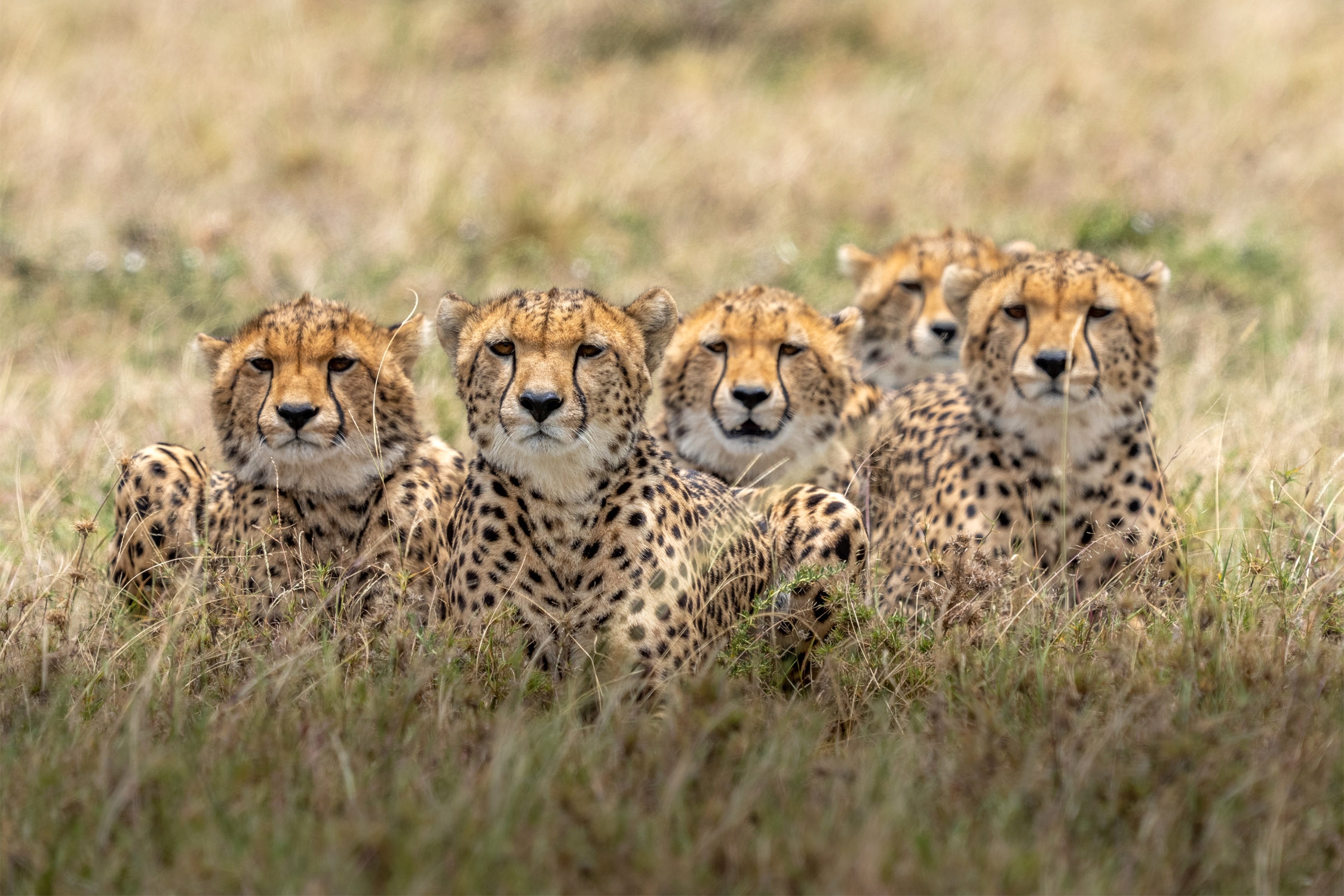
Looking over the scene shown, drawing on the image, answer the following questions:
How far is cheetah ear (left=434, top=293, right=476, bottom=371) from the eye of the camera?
3570mm

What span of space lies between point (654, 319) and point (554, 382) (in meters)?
0.43

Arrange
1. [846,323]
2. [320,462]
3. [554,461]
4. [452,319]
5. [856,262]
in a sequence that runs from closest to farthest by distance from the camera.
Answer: [554,461] < [452,319] < [320,462] < [846,323] < [856,262]

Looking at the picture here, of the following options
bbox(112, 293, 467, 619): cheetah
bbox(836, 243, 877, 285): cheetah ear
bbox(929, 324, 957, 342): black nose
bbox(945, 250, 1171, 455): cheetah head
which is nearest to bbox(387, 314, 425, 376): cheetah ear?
bbox(112, 293, 467, 619): cheetah

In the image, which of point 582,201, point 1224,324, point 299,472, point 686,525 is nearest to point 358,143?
point 582,201

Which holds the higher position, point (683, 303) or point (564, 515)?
point (683, 303)

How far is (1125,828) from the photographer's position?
2.59m

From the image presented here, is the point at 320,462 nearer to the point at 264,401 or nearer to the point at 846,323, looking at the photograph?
the point at 264,401

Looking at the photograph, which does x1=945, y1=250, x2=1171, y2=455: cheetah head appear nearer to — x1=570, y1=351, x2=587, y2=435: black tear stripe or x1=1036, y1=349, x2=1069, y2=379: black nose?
x1=1036, y1=349, x2=1069, y2=379: black nose

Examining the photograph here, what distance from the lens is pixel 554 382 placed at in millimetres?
3277

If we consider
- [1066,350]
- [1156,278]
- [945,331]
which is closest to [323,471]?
[1066,350]

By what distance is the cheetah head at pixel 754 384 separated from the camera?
15.7 ft

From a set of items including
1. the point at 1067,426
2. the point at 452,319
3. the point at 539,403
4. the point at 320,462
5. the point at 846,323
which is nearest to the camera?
the point at 539,403

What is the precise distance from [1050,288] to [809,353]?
0.93m

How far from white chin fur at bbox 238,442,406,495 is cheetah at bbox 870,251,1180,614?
4.47 ft
